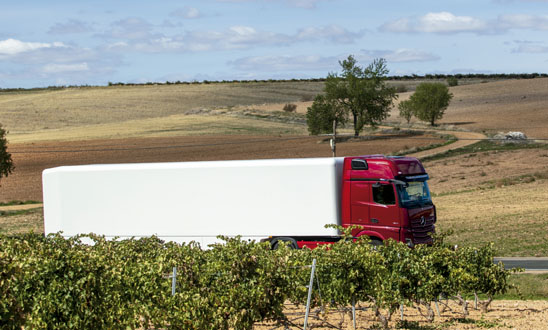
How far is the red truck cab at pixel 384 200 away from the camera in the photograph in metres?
21.2

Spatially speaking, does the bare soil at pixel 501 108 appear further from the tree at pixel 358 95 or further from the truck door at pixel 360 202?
the truck door at pixel 360 202

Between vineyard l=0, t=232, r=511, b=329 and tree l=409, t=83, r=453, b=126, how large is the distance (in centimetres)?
8073

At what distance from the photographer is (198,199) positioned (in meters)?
23.2

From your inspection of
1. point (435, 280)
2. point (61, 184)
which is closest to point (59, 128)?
point (61, 184)

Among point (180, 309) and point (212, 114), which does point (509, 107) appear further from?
point (180, 309)

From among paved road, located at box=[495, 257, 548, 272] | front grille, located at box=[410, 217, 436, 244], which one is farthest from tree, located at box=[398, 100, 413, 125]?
front grille, located at box=[410, 217, 436, 244]

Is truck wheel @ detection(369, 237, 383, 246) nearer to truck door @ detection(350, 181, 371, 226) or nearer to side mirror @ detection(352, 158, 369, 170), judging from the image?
truck door @ detection(350, 181, 371, 226)

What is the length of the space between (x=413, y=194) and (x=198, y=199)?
675 cm

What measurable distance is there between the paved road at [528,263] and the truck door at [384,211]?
5.08 metres

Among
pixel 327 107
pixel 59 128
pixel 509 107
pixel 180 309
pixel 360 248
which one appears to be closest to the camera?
pixel 180 309

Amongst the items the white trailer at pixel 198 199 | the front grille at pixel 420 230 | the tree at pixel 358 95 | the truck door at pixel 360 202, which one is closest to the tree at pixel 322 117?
the tree at pixel 358 95

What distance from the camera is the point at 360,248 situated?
42.8 ft

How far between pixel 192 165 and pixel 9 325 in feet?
44.4

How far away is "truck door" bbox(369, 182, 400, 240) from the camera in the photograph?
834 inches
